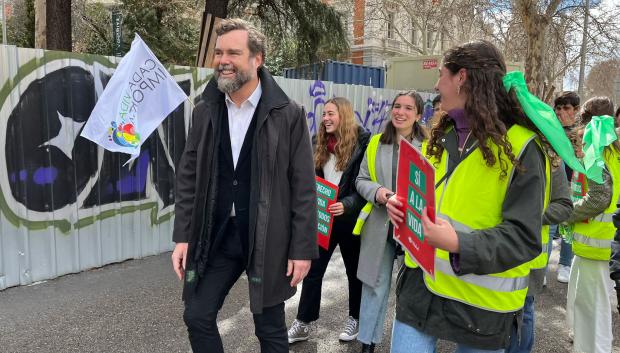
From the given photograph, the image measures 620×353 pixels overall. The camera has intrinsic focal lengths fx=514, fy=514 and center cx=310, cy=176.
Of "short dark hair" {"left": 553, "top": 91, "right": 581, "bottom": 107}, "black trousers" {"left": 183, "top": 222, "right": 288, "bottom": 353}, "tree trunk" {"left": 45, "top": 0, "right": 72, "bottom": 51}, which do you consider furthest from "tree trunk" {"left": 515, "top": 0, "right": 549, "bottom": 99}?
"black trousers" {"left": 183, "top": 222, "right": 288, "bottom": 353}

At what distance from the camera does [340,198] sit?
3.83m

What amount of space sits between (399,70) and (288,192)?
44.8ft

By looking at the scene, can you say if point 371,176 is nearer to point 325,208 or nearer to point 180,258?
point 325,208

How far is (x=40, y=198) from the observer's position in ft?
16.1

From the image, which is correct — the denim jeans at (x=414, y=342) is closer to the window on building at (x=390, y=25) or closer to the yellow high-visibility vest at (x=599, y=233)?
the yellow high-visibility vest at (x=599, y=233)

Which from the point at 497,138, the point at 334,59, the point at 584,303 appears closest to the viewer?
the point at 497,138

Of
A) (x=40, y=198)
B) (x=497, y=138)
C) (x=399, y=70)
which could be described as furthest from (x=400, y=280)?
(x=399, y=70)

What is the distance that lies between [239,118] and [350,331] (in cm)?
205

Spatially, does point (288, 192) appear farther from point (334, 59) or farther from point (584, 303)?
point (334, 59)

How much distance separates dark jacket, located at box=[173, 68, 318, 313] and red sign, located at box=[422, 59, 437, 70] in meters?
12.6

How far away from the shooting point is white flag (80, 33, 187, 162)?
5047 mm

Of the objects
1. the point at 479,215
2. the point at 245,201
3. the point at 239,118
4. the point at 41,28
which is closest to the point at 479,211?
the point at 479,215

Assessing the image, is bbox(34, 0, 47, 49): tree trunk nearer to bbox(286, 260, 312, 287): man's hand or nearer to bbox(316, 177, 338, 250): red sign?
bbox(316, 177, 338, 250): red sign

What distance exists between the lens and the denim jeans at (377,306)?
3.54m
